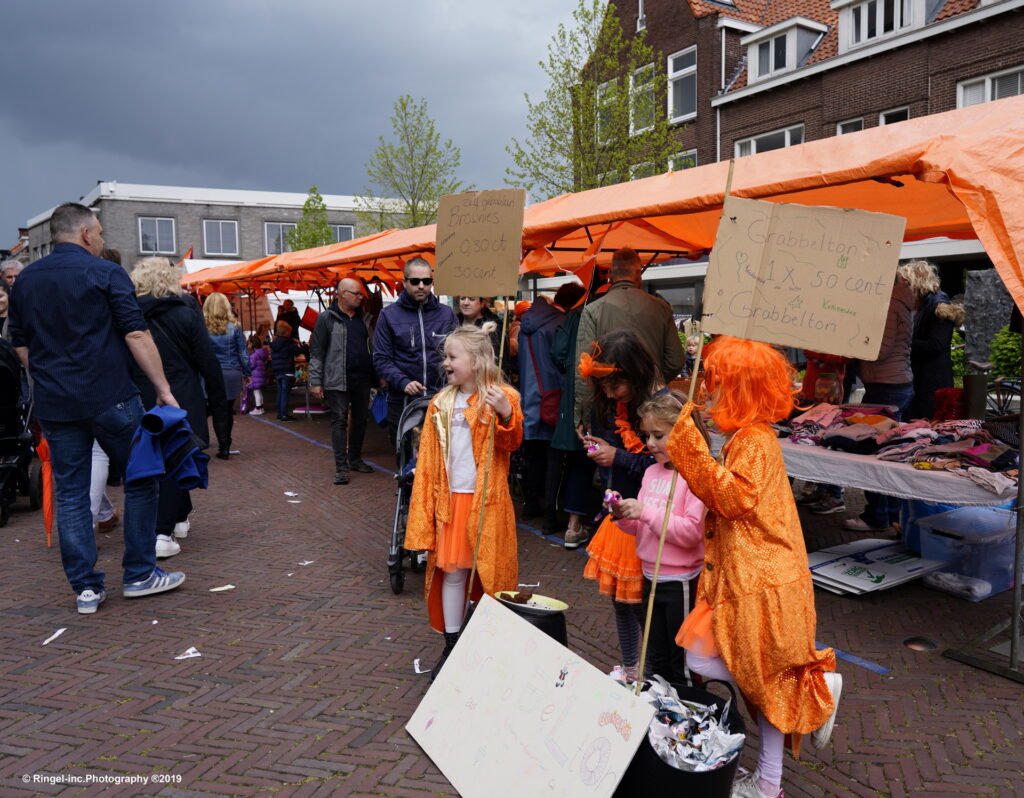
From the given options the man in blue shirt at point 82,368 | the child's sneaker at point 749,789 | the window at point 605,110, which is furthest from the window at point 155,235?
the child's sneaker at point 749,789

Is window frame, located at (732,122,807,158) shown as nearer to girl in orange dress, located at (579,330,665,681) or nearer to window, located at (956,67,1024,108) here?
window, located at (956,67,1024,108)

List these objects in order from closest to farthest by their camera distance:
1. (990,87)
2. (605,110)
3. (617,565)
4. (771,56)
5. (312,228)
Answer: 1. (617,565)
2. (990,87)
3. (605,110)
4. (771,56)
5. (312,228)

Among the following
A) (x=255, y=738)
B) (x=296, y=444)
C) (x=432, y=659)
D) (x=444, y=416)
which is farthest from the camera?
(x=296, y=444)

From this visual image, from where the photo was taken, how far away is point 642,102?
18391mm

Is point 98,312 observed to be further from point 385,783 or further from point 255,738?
point 385,783

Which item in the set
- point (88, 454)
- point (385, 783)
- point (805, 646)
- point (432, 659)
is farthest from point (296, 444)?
point (805, 646)

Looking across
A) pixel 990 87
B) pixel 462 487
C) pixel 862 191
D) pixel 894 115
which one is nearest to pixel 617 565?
pixel 462 487

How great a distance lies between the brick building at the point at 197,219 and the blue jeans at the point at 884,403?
118ft

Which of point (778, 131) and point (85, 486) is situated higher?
point (778, 131)

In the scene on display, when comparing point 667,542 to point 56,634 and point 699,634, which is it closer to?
point 699,634

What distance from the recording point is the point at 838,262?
96.7 inches

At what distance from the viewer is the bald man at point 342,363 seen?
8016 millimetres

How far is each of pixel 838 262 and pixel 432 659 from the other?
2.57 metres

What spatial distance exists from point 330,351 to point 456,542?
16.8 ft
